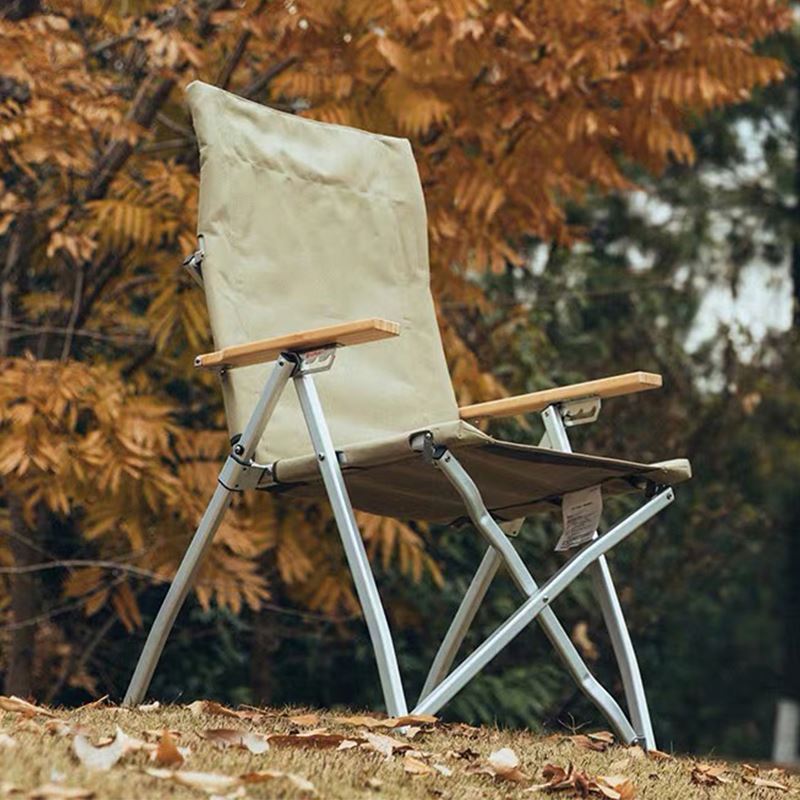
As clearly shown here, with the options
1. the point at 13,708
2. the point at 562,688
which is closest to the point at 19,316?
the point at 13,708

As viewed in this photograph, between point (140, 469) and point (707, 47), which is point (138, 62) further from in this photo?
A: point (707, 47)

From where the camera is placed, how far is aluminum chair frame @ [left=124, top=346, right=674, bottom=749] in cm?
271

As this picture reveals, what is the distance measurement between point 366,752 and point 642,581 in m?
4.55

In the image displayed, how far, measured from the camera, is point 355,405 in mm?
3314

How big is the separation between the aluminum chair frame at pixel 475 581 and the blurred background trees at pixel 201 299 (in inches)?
24.1

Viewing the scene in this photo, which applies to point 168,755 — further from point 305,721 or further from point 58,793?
point 305,721

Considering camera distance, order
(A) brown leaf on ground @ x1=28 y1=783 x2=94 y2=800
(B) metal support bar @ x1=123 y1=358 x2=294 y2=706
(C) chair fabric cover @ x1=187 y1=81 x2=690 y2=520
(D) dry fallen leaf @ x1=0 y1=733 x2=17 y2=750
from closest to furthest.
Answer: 1. (A) brown leaf on ground @ x1=28 y1=783 x2=94 y2=800
2. (D) dry fallen leaf @ x1=0 y1=733 x2=17 y2=750
3. (B) metal support bar @ x1=123 y1=358 x2=294 y2=706
4. (C) chair fabric cover @ x1=187 y1=81 x2=690 y2=520

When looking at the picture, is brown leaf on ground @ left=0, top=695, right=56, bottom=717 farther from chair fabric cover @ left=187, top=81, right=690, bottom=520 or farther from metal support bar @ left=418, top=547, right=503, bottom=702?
metal support bar @ left=418, top=547, right=503, bottom=702

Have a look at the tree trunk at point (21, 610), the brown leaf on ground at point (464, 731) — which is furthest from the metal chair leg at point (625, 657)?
the tree trunk at point (21, 610)

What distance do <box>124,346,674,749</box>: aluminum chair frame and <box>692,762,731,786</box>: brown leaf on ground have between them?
0.59ft

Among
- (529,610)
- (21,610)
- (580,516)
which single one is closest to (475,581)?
(580,516)

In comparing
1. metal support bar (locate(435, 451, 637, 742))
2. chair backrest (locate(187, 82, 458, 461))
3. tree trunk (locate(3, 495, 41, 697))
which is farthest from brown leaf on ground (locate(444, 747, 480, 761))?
tree trunk (locate(3, 495, 41, 697))

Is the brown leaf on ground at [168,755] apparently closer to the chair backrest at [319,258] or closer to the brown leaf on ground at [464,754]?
the brown leaf on ground at [464,754]

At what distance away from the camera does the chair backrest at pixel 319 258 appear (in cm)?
317
